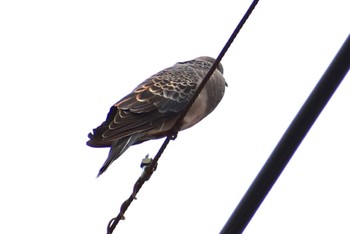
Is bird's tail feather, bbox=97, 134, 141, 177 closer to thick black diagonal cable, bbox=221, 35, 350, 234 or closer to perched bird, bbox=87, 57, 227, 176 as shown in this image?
perched bird, bbox=87, 57, 227, 176

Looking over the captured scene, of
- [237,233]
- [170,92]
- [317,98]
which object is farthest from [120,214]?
[170,92]

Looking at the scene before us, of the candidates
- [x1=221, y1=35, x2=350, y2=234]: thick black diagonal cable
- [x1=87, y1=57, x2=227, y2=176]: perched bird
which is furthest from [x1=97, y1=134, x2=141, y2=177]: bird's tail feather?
[x1=221, y1=35, x2=350, y2=234]: thick black diagonal cable

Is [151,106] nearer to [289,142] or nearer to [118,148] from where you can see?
[118,148]

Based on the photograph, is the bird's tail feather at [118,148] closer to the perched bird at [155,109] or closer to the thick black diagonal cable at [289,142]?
the perched bird at [155,109]

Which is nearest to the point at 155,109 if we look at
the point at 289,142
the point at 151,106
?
the point at 151,106

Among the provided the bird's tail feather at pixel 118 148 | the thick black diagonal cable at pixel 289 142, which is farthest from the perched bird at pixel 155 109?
the thick black diagonal cable at pixel 289 142

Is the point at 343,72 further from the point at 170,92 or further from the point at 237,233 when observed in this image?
the point at 170,92

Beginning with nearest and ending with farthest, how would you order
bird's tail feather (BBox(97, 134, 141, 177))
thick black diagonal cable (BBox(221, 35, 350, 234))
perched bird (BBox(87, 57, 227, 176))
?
thick black diagonal cable (BBox(221, 35, 350, 234)) → bird's tail feather (BBox(97, 134, 141, 177)) → perched bird (BBox(87, 57, 227, 176))
